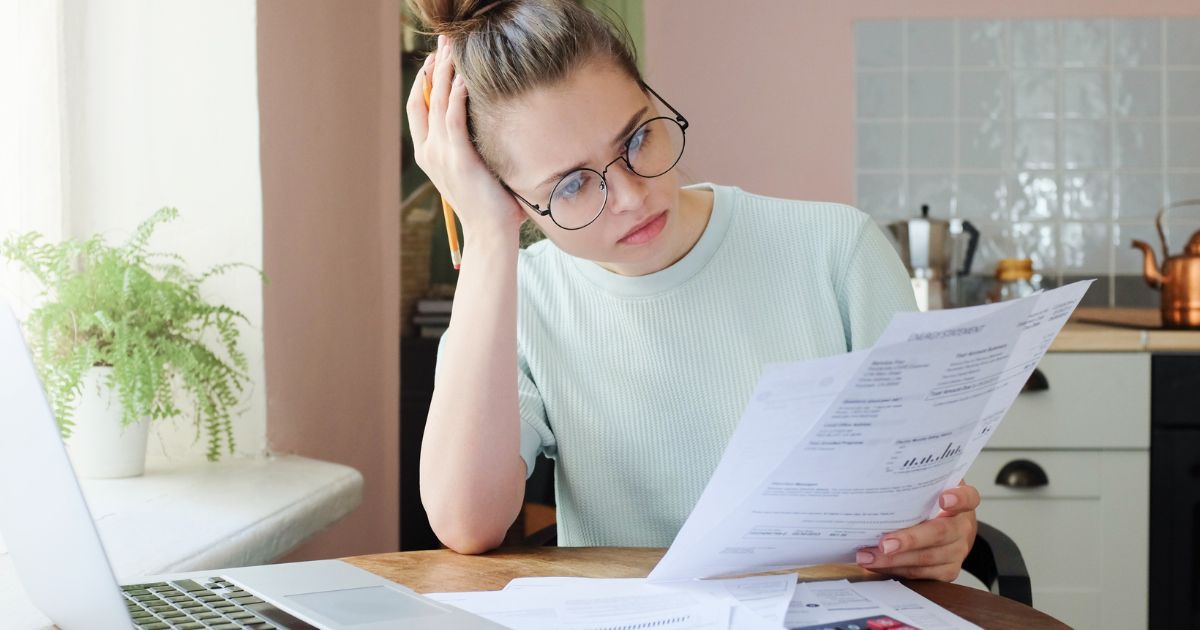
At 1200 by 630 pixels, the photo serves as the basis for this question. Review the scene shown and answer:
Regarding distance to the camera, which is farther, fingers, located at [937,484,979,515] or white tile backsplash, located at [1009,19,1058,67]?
white tile backsplash, located at [1009,19,1058,67]

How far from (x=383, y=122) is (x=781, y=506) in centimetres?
182

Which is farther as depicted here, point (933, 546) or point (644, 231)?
point (644, 231)

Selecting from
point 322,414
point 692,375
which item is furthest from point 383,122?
point 692,375

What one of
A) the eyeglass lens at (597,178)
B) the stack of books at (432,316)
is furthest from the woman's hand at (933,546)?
the stack of books at (432,316)

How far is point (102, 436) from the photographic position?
146cm

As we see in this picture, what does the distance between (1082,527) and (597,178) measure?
6.19 ft

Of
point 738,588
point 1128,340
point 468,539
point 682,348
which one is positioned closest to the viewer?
point 738,588

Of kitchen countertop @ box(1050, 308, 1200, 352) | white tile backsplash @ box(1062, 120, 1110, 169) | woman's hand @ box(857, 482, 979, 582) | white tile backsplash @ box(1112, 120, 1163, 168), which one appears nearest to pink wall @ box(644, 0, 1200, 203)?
white tile backsplash @ box(1062, 120, 1110, 169)

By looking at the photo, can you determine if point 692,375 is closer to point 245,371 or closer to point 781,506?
point 781,506

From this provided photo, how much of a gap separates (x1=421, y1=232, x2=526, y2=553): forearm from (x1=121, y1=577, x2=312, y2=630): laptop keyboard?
314mm

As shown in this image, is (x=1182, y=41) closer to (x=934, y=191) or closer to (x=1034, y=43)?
(x=1034, y=43)

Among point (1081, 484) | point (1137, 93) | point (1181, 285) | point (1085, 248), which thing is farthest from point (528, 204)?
point (1137, 93)

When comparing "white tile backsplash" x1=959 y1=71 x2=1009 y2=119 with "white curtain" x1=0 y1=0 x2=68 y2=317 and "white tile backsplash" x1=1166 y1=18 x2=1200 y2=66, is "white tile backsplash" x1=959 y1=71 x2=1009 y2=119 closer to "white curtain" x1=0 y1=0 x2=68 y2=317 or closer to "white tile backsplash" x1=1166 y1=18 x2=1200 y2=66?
"white tile backsplash" x1=1166 y1=18 x2=1200 y2=66

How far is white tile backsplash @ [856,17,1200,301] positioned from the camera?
315cm
